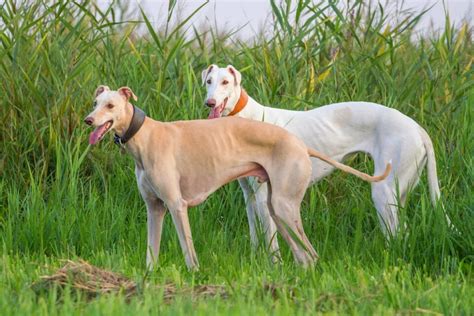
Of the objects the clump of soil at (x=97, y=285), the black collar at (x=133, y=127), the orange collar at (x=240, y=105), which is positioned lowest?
the clump of soil at (x=97, y=285)

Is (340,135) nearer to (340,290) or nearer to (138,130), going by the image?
(138,130)

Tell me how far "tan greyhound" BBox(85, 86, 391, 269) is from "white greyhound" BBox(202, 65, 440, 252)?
64 centimetres

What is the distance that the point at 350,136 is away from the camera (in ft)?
24.8

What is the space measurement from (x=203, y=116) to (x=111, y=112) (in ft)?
7.44

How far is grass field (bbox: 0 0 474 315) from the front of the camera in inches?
246

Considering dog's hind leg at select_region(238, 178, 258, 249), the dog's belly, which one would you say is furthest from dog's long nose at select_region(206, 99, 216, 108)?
the dog's belly

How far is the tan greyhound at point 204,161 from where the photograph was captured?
6.18 m

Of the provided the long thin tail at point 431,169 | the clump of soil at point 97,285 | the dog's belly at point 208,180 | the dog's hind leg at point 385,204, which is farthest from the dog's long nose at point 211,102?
the clump of soil at point 97,285

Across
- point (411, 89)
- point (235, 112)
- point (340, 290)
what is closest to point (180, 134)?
point (235, 112)

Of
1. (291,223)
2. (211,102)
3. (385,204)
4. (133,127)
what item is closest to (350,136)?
(385,204)

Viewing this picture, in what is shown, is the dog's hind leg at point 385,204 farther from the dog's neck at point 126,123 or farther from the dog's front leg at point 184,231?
the dog's neck at point 126,123

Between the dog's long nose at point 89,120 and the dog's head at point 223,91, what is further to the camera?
the dog's head at point 223,91

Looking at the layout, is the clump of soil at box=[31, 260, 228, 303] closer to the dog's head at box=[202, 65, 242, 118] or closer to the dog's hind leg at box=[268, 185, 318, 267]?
the dog's hind leg at box=[268, 185, 318, 267]

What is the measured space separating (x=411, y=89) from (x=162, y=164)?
301 cm
